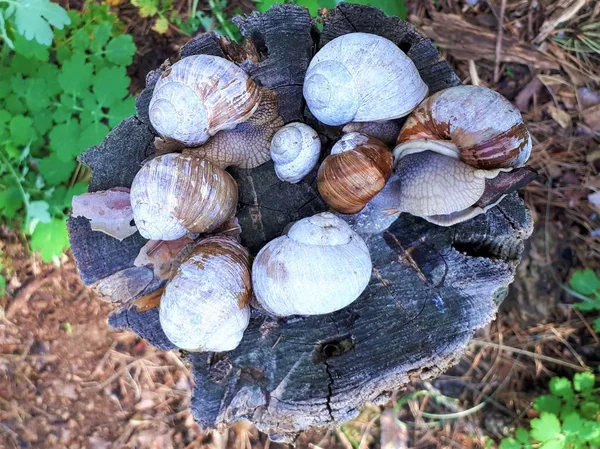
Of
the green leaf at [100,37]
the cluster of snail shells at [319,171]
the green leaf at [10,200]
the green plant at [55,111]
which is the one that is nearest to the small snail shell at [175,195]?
the cluster of snail shells at [319,171]

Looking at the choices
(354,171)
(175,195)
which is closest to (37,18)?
(175,195)

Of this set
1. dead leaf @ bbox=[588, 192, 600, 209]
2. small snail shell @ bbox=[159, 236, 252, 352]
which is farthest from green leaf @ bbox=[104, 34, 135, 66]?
dead leaf @ bbox=[588, 192, 600, 209]

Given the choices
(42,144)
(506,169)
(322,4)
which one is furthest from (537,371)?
(42,144)

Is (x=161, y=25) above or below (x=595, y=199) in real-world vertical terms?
above

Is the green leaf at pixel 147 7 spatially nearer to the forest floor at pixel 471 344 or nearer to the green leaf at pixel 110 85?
the forest floor at pixel 471 344

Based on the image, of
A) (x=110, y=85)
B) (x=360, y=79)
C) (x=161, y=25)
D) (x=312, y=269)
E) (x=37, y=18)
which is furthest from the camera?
(x=161, y=25)

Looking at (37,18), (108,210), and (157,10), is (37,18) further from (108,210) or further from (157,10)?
(108,210)

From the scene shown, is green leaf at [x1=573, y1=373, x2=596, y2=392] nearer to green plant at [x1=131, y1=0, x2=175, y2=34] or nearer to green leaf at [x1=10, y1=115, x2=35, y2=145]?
green plant at [x1=131, y1=0, x2=175, y2=34]

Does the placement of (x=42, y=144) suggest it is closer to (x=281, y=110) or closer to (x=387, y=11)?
(x=281, y=110)
